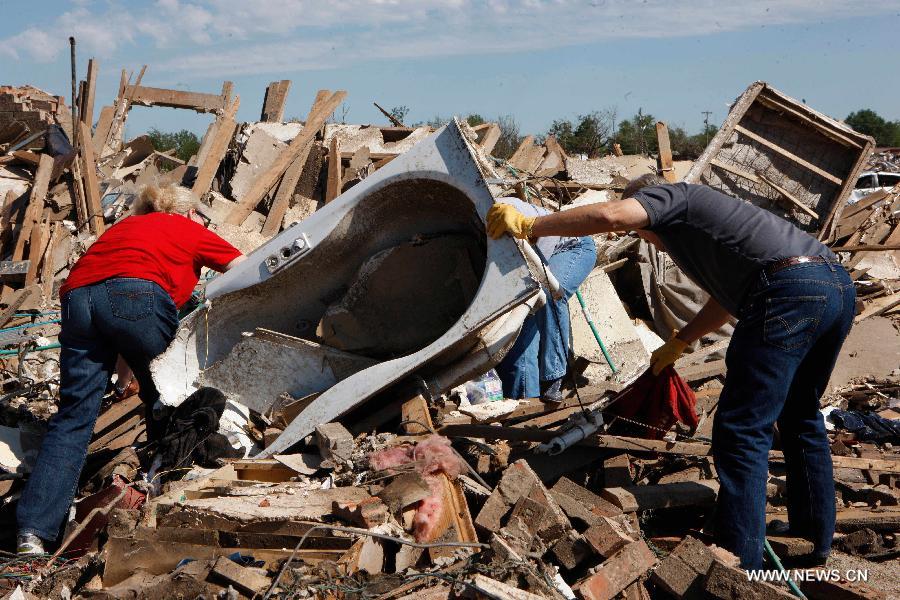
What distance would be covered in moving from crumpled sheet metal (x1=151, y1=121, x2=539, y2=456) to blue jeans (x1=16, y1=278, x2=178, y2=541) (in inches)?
9.9

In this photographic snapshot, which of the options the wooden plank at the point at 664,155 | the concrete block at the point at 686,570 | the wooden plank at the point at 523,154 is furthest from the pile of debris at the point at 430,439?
the wooden plank at the point at 523,154

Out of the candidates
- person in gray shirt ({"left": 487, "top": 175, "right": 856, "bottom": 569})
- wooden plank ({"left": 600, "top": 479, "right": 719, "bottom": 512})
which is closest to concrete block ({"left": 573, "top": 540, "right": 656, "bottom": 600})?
person in gray shirt ({"left": 487, "top": 175, "right": 856, "bottom": 569})

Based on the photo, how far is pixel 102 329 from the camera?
152 inches

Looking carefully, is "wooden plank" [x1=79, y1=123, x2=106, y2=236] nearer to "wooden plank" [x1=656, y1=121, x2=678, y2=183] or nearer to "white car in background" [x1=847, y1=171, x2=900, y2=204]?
"wooden plank" [x1=656, y1=121, x2=678, y2=183]

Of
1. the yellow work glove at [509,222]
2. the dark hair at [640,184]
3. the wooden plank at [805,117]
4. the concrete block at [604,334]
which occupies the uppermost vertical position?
the dark hair at [640,184]

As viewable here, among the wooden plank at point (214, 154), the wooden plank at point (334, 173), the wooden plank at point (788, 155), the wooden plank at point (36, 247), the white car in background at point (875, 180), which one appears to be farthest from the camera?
the white car in background at point (875, 180)

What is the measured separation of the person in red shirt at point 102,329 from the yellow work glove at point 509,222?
5.24ft

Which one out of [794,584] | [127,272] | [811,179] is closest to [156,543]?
[127,272]

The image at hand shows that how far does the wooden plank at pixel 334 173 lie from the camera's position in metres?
8.64

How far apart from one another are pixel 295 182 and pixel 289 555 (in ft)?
20.7

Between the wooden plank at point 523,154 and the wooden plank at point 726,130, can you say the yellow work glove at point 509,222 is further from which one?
the wooden plank at point 523,154

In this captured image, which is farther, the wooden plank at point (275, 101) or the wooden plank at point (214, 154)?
the wooden plank at point (275, 101)

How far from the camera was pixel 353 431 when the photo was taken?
3949mm

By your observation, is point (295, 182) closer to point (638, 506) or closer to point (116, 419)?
point (116, 419)
